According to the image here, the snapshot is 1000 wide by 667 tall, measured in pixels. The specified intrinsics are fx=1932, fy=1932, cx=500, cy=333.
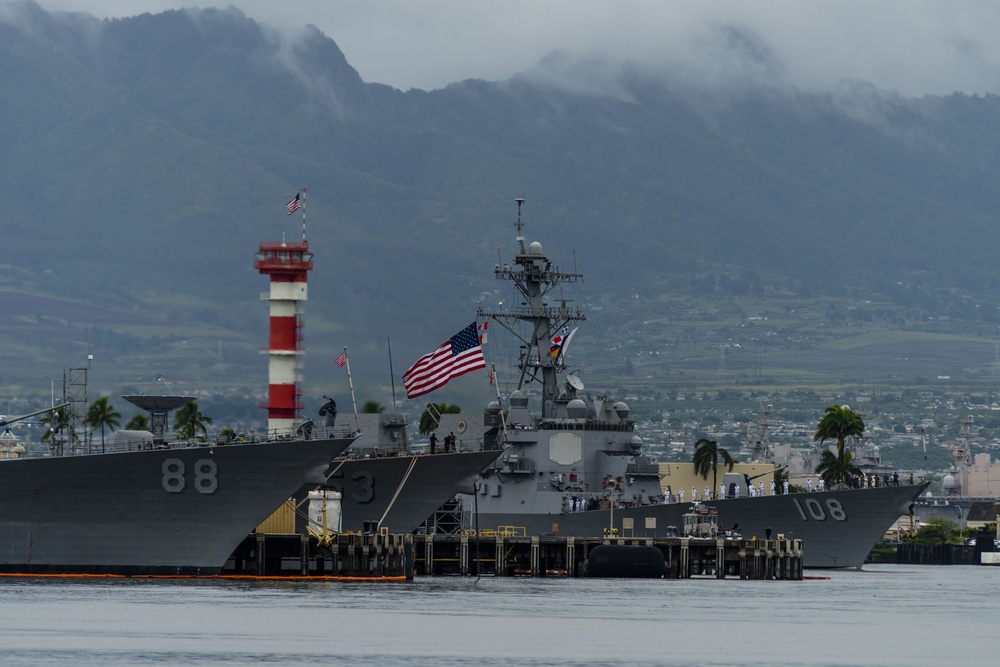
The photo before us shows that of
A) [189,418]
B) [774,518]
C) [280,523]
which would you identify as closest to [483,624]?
[280,523]

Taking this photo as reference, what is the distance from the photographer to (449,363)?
74875 mm

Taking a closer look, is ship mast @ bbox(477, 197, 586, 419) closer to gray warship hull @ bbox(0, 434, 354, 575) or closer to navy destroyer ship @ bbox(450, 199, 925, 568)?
navy destroyer ship @ bbox(450, 199, 925, 568)

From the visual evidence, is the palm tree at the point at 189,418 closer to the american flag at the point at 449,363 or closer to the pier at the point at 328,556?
the american flag at the point at 449,363

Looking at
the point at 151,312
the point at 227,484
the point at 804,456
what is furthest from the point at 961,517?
the point at 227,484

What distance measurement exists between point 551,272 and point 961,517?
9330 cm

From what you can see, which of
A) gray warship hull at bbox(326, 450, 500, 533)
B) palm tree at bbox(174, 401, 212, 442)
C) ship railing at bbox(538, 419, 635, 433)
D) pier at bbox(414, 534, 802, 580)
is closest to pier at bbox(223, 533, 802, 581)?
pier at bbox(414, 534, 802, 580)

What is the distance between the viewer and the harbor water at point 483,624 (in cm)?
4459

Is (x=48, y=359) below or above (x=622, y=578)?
above

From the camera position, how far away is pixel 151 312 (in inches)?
6619

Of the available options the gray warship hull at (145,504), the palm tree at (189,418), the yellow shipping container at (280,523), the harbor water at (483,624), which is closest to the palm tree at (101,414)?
the palm tree at (189,418)

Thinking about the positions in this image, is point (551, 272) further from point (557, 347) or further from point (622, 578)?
point (622, 578)

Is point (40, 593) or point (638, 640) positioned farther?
point (40, 593)

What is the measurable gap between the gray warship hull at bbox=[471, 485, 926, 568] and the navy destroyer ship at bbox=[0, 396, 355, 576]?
2027 centimetres

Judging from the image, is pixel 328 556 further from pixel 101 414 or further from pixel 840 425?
pixel 840 425
